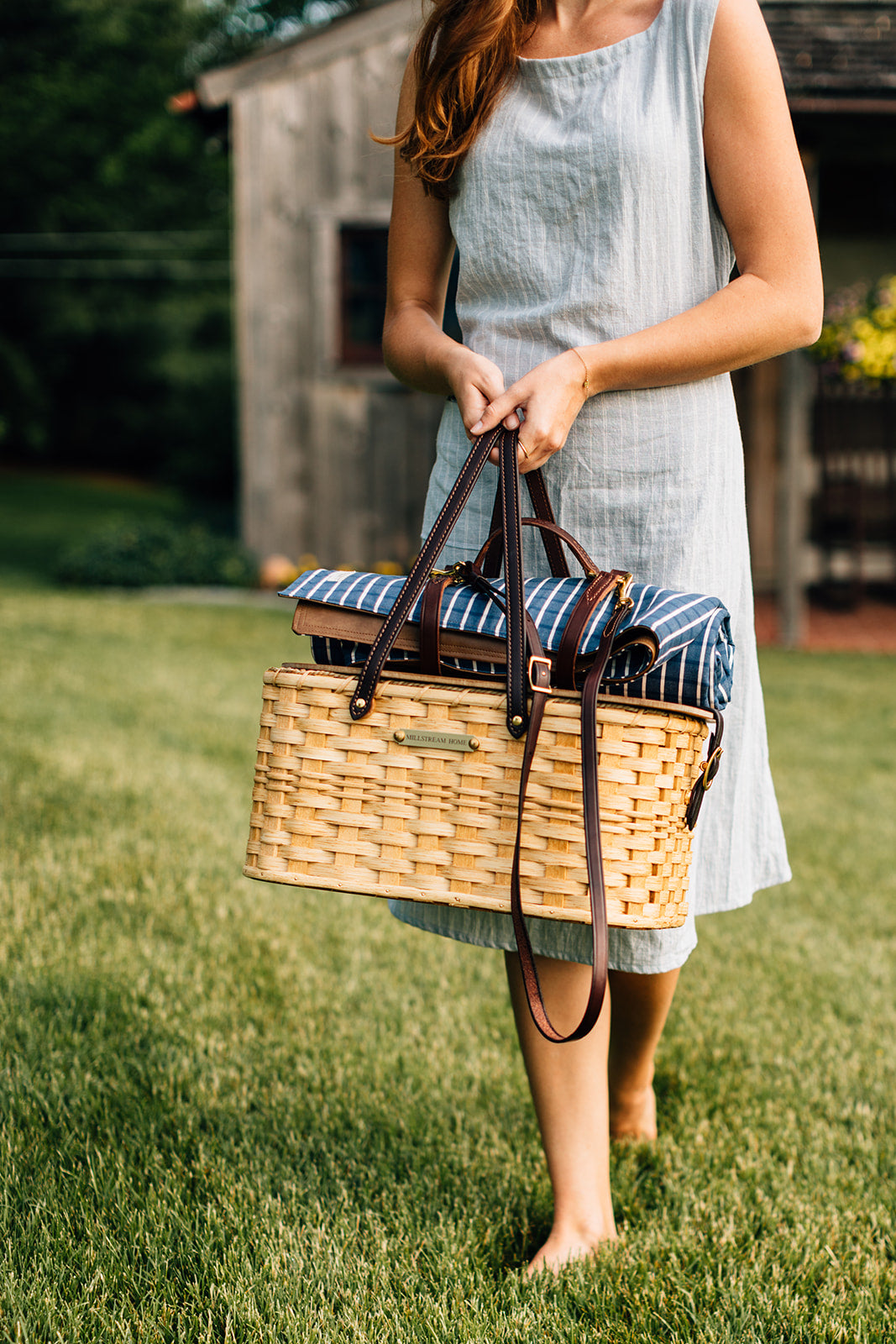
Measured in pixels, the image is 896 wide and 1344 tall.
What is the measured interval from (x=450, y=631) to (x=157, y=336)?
27.1 metres

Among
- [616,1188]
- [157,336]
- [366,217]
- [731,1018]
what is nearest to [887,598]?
[366,217]

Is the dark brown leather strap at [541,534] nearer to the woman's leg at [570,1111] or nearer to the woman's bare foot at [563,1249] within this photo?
the woman's leg at [570,1111]

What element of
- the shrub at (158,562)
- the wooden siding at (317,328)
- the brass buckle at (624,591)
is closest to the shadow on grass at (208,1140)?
the brass buckle at (624,591)

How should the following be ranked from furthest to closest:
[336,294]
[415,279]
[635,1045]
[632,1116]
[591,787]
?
[336,294] < [632,1116] < [635,1045] < [415,279] < [591,787]

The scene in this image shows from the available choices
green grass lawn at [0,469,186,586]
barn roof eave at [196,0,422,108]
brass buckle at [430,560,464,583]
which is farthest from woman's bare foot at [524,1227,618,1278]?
barn roof eave at [196,0,422,108]

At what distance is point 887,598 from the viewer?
8688 mm

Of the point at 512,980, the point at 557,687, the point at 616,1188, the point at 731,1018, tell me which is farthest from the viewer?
the point at 731,1018

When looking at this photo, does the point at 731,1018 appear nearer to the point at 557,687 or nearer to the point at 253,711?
the point at 557,687

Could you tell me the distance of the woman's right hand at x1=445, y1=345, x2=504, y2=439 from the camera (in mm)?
1431

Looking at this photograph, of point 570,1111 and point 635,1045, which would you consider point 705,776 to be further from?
point 635,1045

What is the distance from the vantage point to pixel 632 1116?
2.01 meters

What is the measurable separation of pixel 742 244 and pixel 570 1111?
3.73ft

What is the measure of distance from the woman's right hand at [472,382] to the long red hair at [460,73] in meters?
0.27

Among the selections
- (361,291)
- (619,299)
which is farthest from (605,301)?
(361,291)
